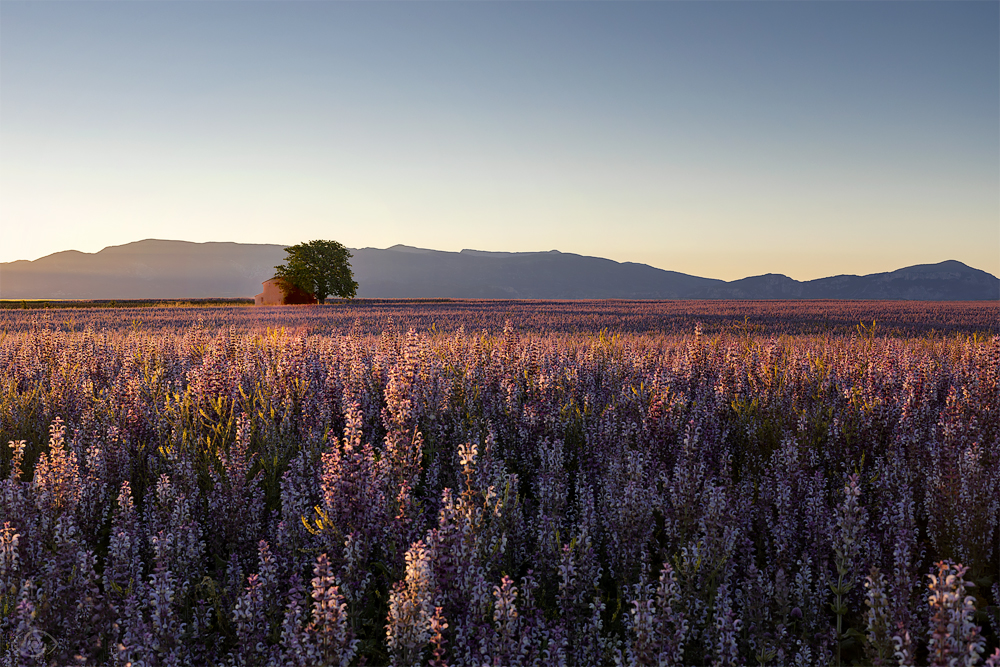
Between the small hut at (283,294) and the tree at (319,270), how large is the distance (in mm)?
495

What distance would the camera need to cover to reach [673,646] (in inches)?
75.3

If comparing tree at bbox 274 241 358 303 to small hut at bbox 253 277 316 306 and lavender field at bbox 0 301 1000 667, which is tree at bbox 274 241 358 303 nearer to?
small hut at bbox 253 277 316 306

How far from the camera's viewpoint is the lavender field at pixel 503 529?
80.2 inches

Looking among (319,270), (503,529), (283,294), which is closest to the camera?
(503,529)

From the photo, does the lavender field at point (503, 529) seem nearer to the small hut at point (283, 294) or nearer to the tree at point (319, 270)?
the small hut at point (283, 294)

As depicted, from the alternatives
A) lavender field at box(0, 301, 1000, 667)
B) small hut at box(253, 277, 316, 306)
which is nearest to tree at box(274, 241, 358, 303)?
small hut at box(253, 277, 316, 306)

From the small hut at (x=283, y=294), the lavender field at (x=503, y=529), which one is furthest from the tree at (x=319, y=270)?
the lavender field at (x=503, y=529)

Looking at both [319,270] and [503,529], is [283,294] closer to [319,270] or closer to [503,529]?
[319,270]

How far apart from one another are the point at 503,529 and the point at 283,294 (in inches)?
2285

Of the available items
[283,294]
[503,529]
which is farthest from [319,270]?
[503,529]

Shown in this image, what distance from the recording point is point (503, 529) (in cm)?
280

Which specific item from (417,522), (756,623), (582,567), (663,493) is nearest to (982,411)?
(663,493)

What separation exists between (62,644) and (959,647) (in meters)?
3.18

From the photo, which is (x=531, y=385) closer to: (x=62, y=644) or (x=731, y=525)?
(x=731, y=525)
